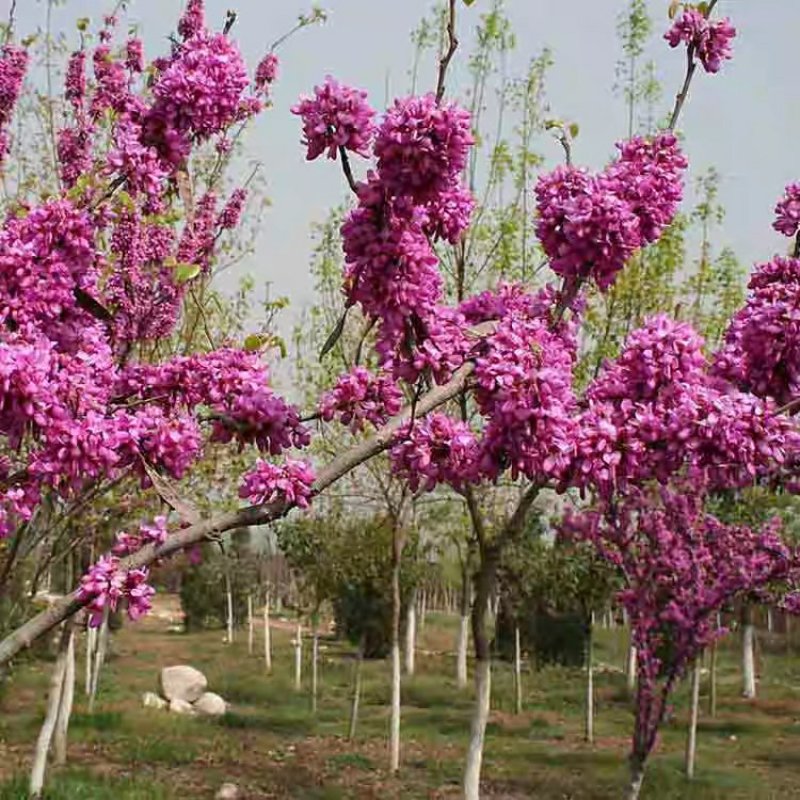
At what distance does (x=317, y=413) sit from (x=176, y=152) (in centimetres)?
104

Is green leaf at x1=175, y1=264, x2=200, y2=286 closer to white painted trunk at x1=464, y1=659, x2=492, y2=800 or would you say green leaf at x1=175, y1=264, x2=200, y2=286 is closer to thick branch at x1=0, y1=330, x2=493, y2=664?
thick branch at x1=0, y1=330, x2=493, y2=664

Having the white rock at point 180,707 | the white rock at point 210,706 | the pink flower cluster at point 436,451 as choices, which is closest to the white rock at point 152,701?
the white rock at point 180,707

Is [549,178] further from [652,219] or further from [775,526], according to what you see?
[775,526]

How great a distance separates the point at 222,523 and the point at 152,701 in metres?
19.9

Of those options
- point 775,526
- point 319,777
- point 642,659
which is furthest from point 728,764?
point 319,777

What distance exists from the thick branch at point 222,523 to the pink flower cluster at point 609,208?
0.60m

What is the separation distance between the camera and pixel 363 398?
3100 millimetres

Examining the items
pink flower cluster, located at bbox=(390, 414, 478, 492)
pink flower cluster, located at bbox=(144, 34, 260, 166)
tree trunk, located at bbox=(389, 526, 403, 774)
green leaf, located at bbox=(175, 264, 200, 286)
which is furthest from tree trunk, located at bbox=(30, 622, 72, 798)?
green leaf, located at bbox=(175, 264, 200, 286)

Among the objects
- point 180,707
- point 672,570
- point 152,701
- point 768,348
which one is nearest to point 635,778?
point 672,570

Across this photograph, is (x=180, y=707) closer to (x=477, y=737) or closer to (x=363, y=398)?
(x=477, y=737)

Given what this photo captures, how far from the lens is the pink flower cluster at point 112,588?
8.15 feet

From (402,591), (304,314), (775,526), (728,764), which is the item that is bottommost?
(728,764)

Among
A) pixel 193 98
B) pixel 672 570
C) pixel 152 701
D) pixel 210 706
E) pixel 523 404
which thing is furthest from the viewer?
pixel 152 701

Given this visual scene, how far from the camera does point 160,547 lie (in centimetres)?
252
